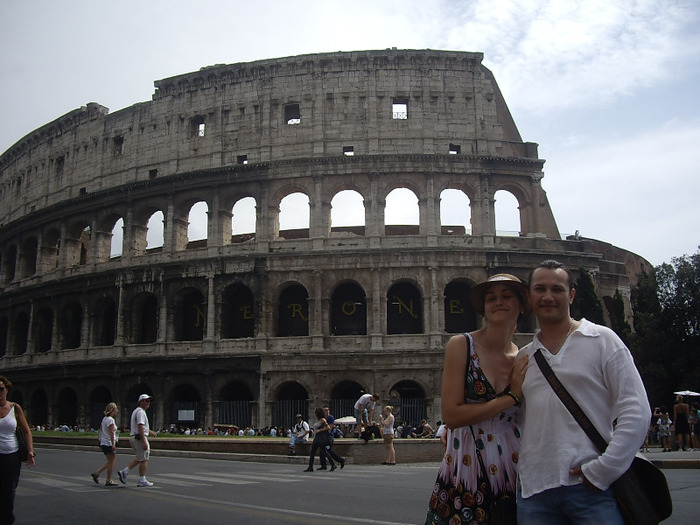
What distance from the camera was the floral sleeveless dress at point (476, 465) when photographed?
11.4 ft

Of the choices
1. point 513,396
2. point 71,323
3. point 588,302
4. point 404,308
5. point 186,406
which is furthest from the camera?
point 71,323

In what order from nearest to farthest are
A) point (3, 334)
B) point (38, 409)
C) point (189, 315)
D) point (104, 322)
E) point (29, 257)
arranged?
point (189, 315), point (104, 322), point (38, 409), point (29, 257), point (3, 334)

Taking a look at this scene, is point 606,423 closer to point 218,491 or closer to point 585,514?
point 585,514

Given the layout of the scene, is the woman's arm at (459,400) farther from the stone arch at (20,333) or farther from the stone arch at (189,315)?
the stone arch at (20,333)

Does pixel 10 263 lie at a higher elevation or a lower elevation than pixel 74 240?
lower

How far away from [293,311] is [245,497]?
21.2 meters

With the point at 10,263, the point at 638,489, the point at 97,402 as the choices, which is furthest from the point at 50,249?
the point at 638,489

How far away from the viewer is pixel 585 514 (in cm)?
306

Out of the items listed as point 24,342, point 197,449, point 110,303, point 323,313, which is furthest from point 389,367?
point 24,342

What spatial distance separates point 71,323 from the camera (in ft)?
119

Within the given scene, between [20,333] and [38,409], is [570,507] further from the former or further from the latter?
[20,333]

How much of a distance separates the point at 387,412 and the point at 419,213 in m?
14.8

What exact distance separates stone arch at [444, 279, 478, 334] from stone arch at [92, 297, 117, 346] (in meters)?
16.7

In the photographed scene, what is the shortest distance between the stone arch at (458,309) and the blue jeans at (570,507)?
2697 cm
